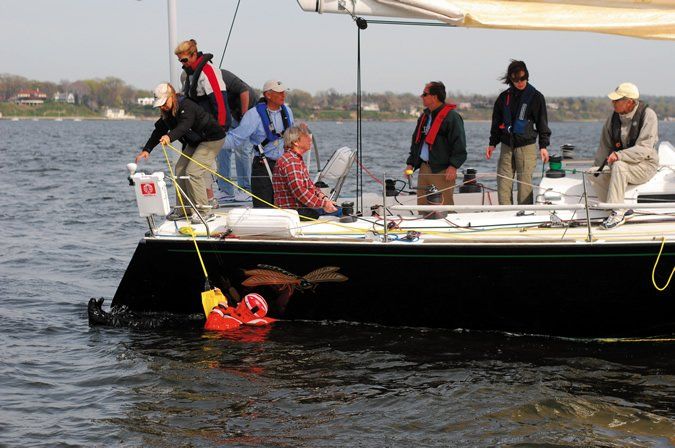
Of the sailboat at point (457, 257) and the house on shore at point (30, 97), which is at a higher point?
the house on shore at point (30, 97)

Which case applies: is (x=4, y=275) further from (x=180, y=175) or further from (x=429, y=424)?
(x=429, y=424)

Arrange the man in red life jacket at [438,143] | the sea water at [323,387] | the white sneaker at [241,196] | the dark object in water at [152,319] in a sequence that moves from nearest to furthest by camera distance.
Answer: the sea water at [323,387] < the dark object in water at [152,319] < the man in red life jacket at [438,143] < the white sneaker at [241,196]

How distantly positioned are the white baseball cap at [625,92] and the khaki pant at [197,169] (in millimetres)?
3560

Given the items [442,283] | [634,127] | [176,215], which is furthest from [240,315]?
[634,127]

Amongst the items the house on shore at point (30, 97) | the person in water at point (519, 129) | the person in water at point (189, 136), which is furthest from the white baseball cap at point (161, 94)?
the house on shore at point (30, 97)

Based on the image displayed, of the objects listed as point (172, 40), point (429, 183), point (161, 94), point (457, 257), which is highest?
point (172, 40)

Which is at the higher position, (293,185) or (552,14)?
(552,14)

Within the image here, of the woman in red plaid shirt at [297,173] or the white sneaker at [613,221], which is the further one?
the woman in red plaid shirt at [297,173]

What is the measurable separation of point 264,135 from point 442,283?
95.3 inches

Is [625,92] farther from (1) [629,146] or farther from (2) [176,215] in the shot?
(2) [176,215]

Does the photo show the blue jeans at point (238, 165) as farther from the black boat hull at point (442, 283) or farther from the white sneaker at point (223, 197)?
the black boat hull at point (442, 283)

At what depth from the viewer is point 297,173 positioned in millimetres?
8367

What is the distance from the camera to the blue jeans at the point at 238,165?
9.77 metres

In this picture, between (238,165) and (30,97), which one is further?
(30,97)
